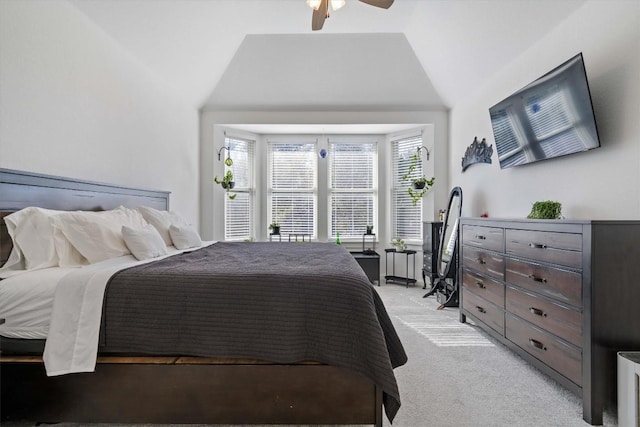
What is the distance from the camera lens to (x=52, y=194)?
218 cm

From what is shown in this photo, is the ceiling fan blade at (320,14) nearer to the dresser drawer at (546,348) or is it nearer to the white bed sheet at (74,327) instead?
the white bed sheet at (74,327)

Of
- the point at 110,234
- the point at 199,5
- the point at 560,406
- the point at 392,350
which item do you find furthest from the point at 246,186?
the point at 560,406

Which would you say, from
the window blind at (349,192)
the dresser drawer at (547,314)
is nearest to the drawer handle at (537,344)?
the dresser drawer at (547,314)

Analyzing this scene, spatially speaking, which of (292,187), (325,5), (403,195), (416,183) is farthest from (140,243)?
(403,195)

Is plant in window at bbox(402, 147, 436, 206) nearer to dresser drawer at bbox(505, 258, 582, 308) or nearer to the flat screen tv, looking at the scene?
the flat screen tv

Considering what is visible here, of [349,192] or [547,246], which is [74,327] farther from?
[349,192]

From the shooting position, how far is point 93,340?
1533 mm

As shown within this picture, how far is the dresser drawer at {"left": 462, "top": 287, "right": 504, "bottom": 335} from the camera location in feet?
8.38

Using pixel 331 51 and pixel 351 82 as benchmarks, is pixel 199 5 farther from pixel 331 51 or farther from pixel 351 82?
pixel 351 82

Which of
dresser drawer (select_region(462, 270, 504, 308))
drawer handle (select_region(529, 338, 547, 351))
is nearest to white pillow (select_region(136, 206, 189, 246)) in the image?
dresser drawer (select_region(462, 270, 504, 308))

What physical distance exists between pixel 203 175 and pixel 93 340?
3.68 meters

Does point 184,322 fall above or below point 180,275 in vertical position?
below

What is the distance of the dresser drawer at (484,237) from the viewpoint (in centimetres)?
258

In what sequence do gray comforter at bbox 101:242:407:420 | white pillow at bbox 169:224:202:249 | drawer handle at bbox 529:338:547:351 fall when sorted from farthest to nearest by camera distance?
white pillow at bbox 169:224:202:249 → drawer handle at bbox 529:338:547:351 → gray comforter at bbox 101:242:407:420
